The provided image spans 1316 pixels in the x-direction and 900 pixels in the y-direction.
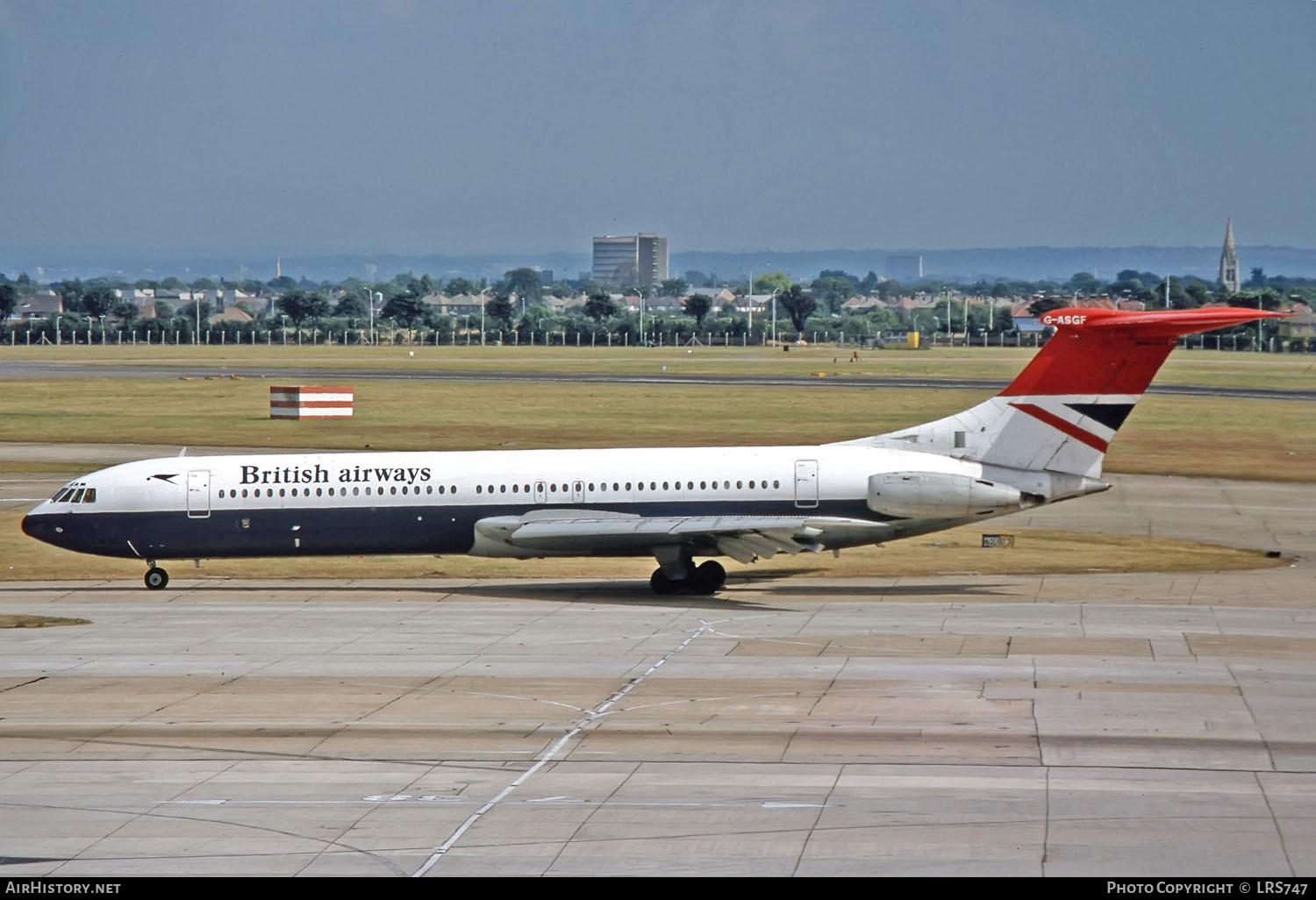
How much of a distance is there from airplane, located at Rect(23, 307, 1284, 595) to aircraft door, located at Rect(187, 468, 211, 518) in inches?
1.5

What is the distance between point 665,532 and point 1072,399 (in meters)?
9.84

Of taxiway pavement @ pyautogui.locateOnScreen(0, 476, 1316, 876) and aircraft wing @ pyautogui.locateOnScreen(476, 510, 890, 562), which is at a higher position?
aircraft wing @ pyautogui.locateOnScreen(476, 510, 890, 562)

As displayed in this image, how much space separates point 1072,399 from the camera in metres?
35.7

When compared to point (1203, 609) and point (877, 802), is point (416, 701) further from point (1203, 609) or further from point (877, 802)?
point (1203, 609)

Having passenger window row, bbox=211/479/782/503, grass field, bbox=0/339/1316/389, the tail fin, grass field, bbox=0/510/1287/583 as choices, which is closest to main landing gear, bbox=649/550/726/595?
passenger window row, bbox=211/479/782/503

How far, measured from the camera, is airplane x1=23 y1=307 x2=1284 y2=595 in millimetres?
35250

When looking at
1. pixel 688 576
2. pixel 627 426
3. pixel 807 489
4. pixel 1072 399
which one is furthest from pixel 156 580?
pixel 627 426

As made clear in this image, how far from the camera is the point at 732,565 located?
40969mm

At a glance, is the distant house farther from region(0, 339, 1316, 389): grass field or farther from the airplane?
the airplane

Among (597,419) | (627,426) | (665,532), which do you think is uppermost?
(597,419)

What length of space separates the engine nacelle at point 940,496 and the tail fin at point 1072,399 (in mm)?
1150

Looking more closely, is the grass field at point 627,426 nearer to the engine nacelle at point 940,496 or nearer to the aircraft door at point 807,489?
the engine nacelle at point 940,496

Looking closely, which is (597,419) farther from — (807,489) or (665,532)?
(665,532)

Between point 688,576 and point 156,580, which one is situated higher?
point 688,576
